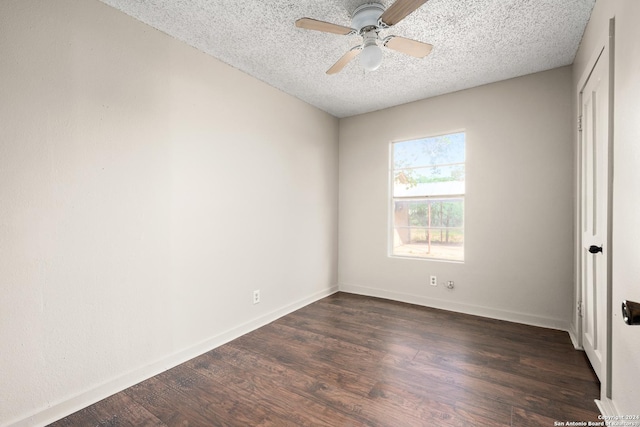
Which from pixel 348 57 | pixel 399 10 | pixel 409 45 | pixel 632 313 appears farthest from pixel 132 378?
pixel 409 45

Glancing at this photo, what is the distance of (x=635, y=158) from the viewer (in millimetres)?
1314

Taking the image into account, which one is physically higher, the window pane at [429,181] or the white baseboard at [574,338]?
the window pane at [429,181]

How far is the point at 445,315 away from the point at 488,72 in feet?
8.72

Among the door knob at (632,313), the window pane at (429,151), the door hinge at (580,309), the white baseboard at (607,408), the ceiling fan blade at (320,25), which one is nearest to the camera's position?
the door knob at (632,313)

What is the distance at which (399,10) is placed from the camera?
1.69 meters

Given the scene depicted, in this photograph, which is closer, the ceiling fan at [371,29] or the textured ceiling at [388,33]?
the ceiling fan at [371,29]

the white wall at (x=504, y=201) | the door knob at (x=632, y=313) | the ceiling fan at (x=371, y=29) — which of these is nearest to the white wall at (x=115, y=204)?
the ceiling fan at (x=371, y=29)

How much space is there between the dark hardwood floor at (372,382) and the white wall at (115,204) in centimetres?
27

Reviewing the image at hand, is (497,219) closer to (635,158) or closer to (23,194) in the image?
(635,158)

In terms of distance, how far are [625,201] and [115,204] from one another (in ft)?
9.70

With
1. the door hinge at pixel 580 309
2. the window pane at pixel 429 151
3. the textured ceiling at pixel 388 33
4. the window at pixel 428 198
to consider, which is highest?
the textured ceiling at pixel 388 33

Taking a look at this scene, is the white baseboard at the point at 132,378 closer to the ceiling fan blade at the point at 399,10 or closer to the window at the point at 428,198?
the window at the point at 428,198

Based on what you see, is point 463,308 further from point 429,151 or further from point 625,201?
point 625,201

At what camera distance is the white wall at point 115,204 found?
1600mm
